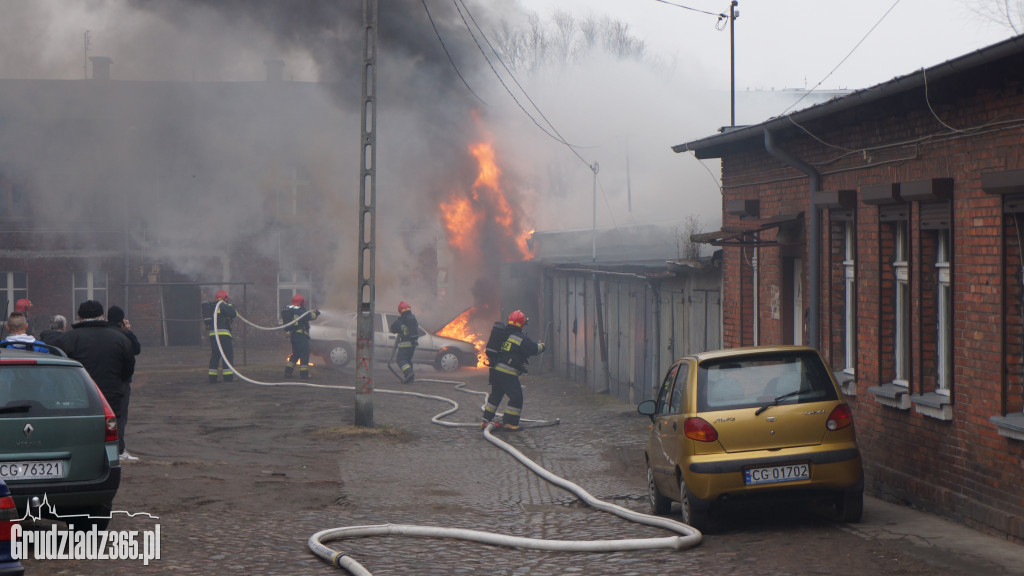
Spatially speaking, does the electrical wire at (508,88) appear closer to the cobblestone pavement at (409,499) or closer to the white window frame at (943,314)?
the cobblestone pavement at (409,499)

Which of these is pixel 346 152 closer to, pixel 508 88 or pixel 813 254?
pixel 508 88

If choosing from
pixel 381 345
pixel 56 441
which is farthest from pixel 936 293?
pixel 381 345

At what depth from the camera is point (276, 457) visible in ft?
40.7

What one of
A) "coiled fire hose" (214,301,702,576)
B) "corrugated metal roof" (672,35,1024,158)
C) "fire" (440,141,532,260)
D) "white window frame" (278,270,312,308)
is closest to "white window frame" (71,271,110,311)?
"white window frame" (278,270,312,308)

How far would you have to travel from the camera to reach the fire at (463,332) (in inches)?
1084

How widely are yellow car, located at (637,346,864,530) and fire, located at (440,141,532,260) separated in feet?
77.1

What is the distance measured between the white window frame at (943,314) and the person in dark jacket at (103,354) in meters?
7.26

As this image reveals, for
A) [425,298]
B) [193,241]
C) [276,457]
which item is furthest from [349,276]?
[276,457]

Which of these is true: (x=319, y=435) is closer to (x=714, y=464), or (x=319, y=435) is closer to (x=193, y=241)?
(x=714, y=464)

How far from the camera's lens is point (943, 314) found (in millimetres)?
8688

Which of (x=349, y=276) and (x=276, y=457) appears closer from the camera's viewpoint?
(x=276, y=457)

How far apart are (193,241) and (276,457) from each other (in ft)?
73.0

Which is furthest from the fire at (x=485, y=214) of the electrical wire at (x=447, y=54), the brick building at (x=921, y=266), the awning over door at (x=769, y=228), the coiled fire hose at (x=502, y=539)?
the coiled fire hose at (x=502, y=539)

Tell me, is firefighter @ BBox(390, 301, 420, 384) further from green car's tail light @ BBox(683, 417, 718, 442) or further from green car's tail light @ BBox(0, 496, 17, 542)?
green car's tail light @ BBox(0, 496, 17, 542)
